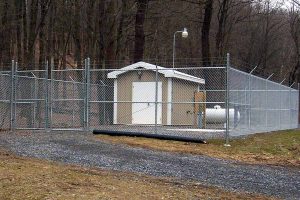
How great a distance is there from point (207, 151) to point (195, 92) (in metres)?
9.39

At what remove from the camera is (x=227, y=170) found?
446 inches

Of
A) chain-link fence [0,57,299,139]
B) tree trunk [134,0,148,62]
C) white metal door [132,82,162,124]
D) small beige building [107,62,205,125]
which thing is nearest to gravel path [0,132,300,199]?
chain-link fence [0,57,299,139]

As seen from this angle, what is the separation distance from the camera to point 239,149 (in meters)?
15.1

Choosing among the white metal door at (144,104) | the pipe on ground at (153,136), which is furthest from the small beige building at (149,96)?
the pipe on ground at (153,136)

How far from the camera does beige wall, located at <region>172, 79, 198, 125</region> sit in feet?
76.2

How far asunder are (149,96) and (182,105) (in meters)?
1.79

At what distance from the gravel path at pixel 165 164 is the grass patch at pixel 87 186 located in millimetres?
762

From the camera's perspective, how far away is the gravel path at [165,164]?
9.84m

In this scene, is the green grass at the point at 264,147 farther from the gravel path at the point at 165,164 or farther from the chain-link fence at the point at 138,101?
the gravel path at the point at 165,164

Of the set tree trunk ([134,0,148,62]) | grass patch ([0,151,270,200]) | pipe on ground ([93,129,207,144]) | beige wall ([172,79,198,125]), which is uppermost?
tree trunk ([134,0,148,62])

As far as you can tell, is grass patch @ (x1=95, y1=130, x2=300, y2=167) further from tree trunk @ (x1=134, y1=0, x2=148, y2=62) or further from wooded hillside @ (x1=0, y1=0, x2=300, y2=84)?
wooded hillside @ (x1=0, y1=0, x2=300, y2=84)

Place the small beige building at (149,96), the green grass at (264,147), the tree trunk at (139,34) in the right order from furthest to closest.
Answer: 1. the tree trunk at (139,34)
2. the small beige building at (149,96)
3. the green grass at (264,147)

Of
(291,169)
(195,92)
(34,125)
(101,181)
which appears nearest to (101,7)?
(195,92)

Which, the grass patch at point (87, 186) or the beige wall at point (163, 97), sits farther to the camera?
the beige wall at point (163, 97)
